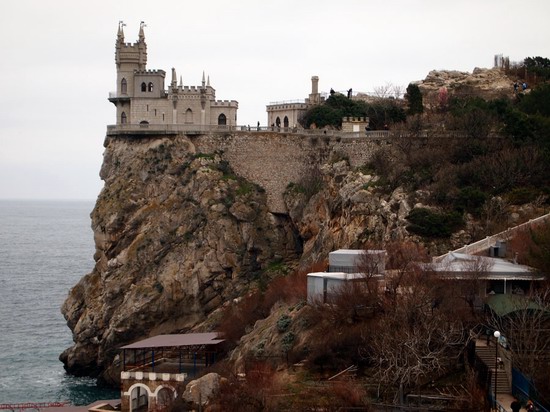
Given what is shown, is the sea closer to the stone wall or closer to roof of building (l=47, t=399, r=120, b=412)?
roof of building (l=47, t=399, r=120, b=412)

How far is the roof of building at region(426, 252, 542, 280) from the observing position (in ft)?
151

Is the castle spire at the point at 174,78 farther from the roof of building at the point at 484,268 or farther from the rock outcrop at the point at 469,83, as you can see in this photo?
the roof of building at the point at 484,268

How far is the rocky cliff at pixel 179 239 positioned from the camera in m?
69.2

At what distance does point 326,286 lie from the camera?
4925cm

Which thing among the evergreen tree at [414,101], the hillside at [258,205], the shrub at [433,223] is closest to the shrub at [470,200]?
the hillside at [258,205]

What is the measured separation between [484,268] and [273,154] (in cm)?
3049

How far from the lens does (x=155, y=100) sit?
78625 mm

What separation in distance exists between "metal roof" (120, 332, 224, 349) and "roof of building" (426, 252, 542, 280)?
1466 centimetres

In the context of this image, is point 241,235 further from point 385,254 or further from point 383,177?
point 385,254

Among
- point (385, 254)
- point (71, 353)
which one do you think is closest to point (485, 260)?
point (385, 254)

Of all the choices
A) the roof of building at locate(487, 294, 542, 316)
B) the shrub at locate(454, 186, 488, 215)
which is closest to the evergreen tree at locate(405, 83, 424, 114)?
the shrub at locate(454, 186, 488, 215)

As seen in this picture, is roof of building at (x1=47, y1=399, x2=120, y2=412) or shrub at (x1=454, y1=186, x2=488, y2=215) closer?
roof of building at (x1=47, y1=399, x2=120, y2=412)

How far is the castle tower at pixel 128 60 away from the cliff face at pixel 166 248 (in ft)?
18.4

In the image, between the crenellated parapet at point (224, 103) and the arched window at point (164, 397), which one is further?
the crenellated parapet at point (224, 103)
